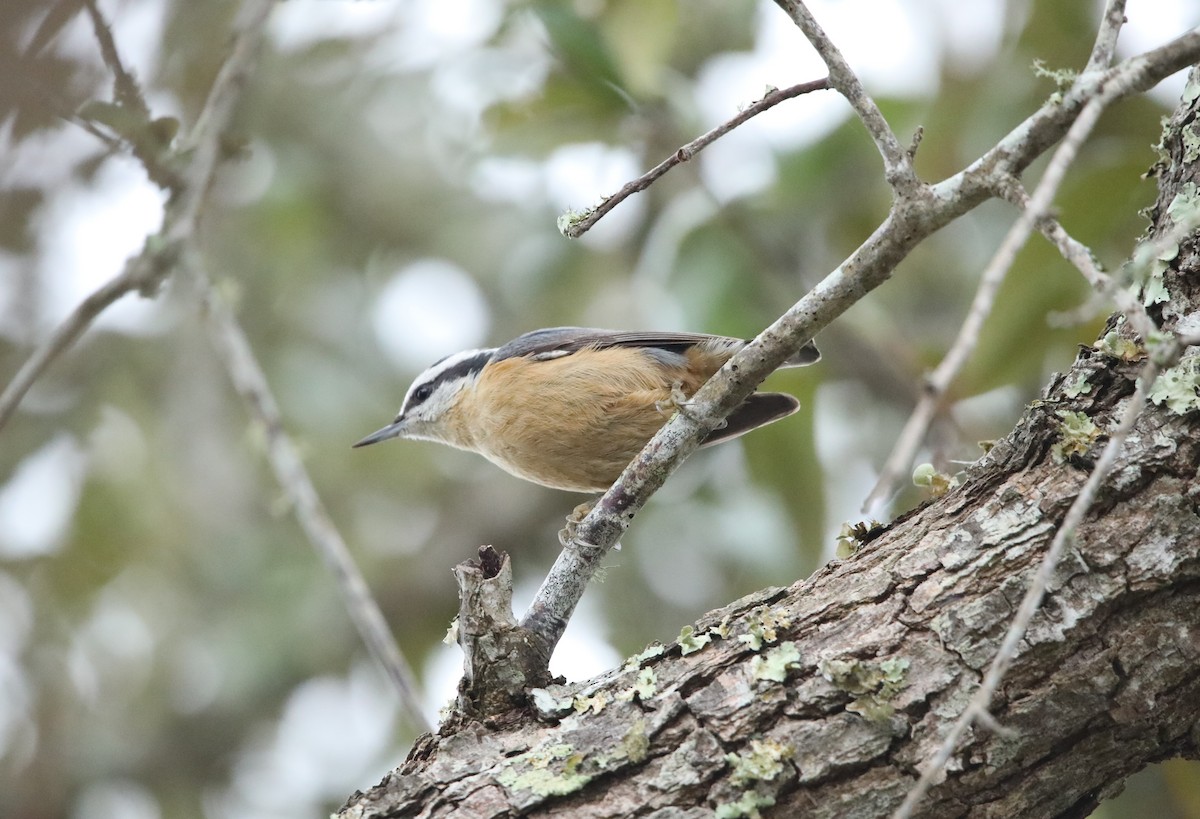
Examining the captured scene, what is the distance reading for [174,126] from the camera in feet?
10.0

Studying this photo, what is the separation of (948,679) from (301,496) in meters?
1.97

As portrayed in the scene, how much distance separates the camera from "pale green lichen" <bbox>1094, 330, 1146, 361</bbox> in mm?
2340

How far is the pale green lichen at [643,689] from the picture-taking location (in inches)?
96.4

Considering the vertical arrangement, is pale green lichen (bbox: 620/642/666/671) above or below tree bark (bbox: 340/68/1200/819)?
above

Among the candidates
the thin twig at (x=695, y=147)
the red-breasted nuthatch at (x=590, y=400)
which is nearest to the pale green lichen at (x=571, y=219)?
the thin twig at (x=695, y=147)

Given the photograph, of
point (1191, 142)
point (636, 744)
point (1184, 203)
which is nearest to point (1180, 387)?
point (1184, 203)

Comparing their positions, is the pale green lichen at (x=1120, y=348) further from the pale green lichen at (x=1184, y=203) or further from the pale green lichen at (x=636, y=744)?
the pale green lichen at (x=636, y=744)

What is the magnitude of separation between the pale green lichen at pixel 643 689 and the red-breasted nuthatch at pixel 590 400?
5.38 ft

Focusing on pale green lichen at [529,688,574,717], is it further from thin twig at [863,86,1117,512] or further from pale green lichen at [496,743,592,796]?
thin twig at [863,86,1117,512]

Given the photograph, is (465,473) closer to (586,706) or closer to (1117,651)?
(586,706)

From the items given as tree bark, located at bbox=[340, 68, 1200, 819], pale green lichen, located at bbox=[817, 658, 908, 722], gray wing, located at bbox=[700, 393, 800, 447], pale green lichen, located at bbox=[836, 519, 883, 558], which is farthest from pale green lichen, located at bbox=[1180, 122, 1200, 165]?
gray wing, located at bbox=[700, 393, 800, 447]

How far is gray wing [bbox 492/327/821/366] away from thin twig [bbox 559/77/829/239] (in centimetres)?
191

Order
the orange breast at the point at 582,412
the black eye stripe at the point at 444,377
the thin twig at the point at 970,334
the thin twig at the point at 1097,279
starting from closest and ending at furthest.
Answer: the thin twig at the point at 970,334
the thin twig at the point at 1097,279
the orange breast at the point at 582,412
the black eye stripe at the point at 444,377

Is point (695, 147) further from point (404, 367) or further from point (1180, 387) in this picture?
point (404, 367)
